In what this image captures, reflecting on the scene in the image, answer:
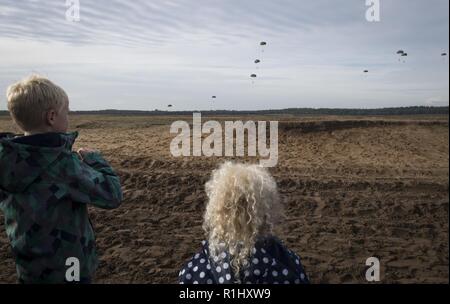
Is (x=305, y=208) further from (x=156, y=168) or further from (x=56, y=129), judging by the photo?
(x=56, y=129)

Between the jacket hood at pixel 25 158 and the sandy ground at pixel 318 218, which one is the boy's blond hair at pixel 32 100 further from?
the sandy ground at pixel 318 218

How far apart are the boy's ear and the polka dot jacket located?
1134 millimetres

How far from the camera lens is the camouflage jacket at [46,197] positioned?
2.42m

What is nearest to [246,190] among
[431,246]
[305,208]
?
[431,246]

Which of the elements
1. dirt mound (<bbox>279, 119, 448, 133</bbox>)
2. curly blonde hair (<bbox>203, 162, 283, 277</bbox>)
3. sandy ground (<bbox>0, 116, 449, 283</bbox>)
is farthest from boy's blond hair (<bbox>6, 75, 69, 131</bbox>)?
dirt mound (<bbox>279, 119, 448, 133</bbox>)

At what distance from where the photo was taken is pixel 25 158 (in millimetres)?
2416

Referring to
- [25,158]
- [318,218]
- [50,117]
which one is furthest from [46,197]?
[318,218]

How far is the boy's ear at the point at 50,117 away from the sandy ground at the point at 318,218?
3731 mm

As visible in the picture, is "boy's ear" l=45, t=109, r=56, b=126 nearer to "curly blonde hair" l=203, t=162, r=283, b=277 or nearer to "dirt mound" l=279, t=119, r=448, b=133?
"curly blonde hair" l=203, t=162, r=283, b=277

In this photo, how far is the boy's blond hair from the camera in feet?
7.78

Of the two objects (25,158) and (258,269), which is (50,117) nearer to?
(25,158)

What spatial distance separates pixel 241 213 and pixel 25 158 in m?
1.24

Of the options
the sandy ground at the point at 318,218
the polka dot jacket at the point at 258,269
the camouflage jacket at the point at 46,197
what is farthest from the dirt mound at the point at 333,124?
the camouflage jacket at the point at 46,197
